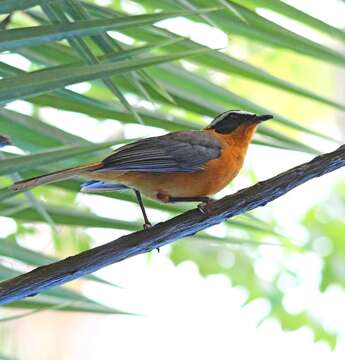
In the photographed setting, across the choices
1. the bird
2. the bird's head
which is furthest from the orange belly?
the bird's head

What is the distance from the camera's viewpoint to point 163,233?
0.79m

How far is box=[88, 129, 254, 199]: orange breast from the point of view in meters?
1.26

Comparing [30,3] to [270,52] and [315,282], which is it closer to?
[315,282]

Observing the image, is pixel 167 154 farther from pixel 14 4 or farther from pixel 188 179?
pixel 14 4

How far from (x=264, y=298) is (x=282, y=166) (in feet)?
2.16

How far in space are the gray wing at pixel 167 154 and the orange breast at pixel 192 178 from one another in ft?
0.04

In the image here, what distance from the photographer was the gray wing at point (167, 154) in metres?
1.23

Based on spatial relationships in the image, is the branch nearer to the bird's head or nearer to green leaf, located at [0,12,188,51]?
green leaf, located at [0,12,188,51]

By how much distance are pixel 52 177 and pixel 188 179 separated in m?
0.44

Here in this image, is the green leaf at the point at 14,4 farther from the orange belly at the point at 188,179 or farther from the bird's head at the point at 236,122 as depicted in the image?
the bird's head at the point at 236,122

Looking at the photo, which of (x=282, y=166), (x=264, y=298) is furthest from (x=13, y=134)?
(x=264, y=298)

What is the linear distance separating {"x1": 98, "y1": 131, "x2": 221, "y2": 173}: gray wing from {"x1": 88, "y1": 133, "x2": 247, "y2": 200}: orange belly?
0.01 m

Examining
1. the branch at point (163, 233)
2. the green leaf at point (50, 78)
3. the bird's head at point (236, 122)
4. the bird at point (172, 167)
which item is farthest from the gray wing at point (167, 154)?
the green leaf at point (50, 78)

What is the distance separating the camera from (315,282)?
3.23 m
